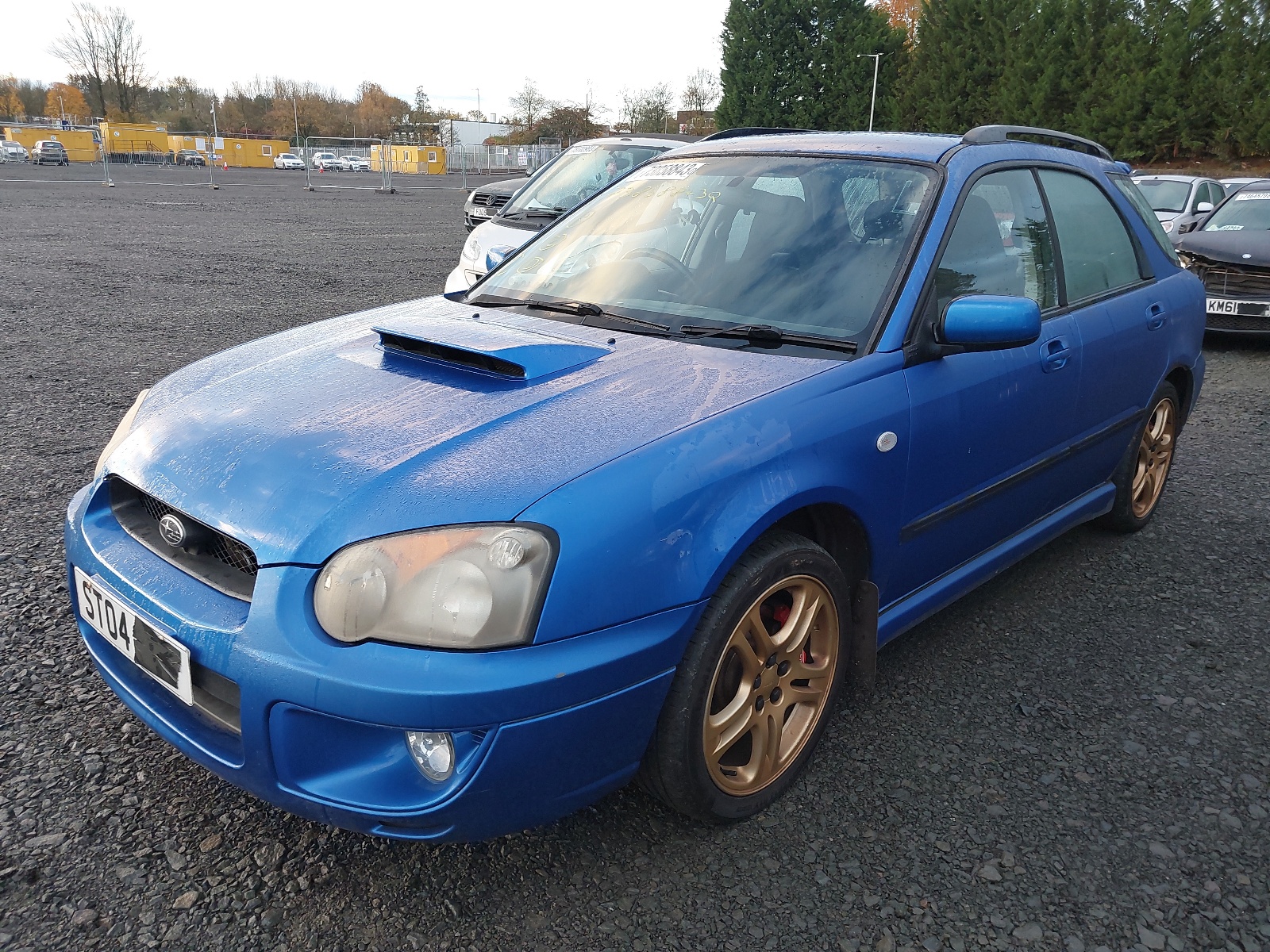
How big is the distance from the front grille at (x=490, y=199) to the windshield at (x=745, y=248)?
790 cm

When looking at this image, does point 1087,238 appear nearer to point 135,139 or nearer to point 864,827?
point 864,827

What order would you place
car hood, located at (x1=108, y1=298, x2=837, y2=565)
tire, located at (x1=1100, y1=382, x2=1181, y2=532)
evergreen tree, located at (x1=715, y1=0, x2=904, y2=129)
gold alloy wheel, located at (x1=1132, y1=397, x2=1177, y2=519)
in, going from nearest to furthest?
car hood, located at (x1=108, y1=298, x2=837, y2=565) → tire, located at (x1=1100, y1=382, x2=1181, y2=532) → gold alloy wheel, located at (x1=1132, y1=397, x2=1177, y2=519) → evergreen tree, located at (x1=715, y1=0, x2=904, y2=129)

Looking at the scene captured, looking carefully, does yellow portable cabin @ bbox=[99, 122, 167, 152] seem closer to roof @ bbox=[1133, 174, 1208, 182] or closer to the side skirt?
roof @ bbox=[1133, 174, 1208, 182]

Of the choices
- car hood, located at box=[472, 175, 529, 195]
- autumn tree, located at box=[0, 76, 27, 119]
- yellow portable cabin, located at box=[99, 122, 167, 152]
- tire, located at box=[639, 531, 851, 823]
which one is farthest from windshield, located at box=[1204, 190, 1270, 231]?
autumn tree, located at box=[0, 76, 27, 119]

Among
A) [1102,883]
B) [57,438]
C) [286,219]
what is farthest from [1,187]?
[1102,883]

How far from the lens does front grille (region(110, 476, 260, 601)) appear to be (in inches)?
74.1

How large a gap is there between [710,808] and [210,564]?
3.91ft

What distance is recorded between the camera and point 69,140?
169 ft

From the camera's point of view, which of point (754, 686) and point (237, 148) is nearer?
point (754, 686)

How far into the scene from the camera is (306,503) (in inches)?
72.0

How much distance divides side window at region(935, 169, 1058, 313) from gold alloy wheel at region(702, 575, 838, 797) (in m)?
0.93

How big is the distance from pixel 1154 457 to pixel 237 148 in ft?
215

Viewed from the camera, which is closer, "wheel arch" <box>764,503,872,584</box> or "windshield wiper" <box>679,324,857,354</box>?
"wheel arch" <box>764,503,872,584</box>

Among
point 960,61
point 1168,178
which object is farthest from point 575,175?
point 960,61
